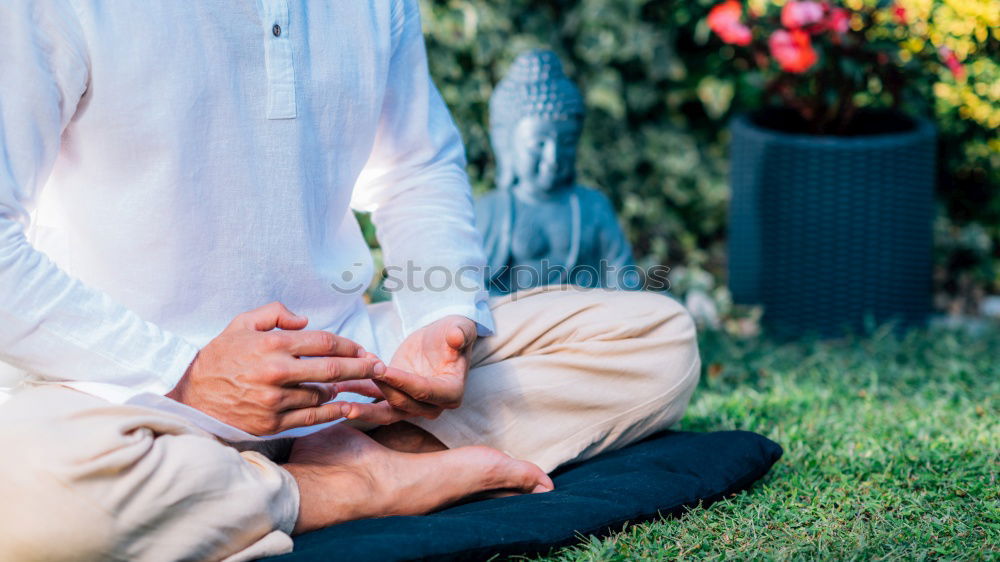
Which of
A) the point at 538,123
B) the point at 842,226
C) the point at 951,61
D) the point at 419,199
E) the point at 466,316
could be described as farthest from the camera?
the point at 951,61

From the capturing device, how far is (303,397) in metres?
1.86

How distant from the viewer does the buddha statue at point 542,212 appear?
3070 millimetres

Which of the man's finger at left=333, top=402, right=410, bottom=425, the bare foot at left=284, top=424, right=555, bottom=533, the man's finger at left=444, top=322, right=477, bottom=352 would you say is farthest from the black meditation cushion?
the man's finger at left=444, top=322, right=477, bottom=352

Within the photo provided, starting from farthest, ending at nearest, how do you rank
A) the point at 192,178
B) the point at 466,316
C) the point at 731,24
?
the point at 731,24 < the point at 466,316 < the point at 192,178

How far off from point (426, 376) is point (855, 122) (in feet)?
9.13

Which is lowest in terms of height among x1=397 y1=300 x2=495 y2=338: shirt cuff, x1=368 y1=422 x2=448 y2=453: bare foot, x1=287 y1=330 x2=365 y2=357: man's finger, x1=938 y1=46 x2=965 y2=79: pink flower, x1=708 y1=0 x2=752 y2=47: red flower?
x1=368 y1=422 x2=448 y2=453: bare foot

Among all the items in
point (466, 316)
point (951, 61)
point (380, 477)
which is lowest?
point (380, 477)

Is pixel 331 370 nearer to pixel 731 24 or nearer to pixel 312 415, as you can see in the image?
pixel 312 415

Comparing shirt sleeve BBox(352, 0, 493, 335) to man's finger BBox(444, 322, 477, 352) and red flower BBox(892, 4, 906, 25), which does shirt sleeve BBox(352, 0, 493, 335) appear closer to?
man's finger BBox(444, 322, 477, 352)

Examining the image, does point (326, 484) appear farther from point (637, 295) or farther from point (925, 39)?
point (925, 39)

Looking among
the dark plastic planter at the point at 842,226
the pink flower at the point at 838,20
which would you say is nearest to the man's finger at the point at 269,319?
the dark plastic planter at the point at 842,226

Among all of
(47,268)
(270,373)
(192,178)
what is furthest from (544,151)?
(47,268)

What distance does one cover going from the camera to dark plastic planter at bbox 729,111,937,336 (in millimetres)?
3824

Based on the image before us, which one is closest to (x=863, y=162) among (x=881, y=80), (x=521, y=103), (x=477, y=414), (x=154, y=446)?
(x=881, y=80)
